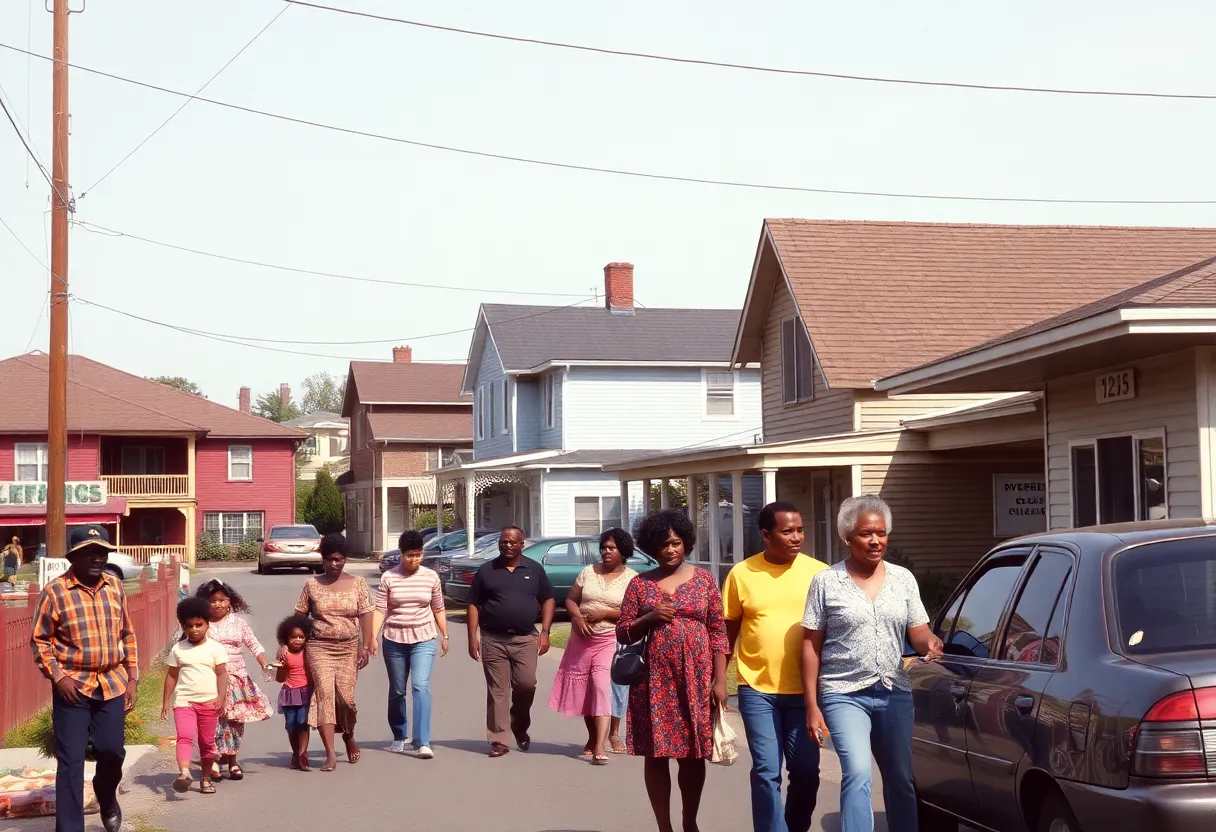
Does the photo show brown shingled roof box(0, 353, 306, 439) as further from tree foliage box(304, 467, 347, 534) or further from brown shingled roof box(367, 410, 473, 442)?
tree foliage box(304, 467, 347, 534)

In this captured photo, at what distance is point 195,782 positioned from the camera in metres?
10.7

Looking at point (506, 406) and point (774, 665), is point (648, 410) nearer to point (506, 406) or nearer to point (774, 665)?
point (506, 406)

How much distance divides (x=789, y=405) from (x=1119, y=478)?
41.0 feet

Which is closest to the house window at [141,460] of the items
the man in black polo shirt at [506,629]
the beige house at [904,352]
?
the beige house at [904,352]

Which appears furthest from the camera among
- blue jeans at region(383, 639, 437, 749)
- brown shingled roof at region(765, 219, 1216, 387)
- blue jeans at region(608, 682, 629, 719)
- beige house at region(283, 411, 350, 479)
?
beige house at region(283, 411, 350, 479)

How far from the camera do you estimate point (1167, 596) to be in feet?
19.1

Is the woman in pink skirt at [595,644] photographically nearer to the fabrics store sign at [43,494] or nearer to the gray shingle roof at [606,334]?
the fabrics store sign at [43,494]

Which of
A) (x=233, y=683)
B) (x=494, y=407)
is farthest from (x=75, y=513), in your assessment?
(x=233, y=683)

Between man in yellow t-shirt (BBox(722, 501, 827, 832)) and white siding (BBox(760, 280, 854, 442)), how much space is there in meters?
17.8

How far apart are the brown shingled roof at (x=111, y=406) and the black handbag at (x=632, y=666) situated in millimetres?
47590

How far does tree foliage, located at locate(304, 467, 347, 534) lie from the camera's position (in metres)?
70.4

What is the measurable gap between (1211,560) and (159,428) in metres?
50.7

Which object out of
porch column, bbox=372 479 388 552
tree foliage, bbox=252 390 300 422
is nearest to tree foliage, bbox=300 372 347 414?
tree foliage, bbox=252 390 300 422

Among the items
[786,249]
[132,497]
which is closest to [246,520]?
[132,497]
